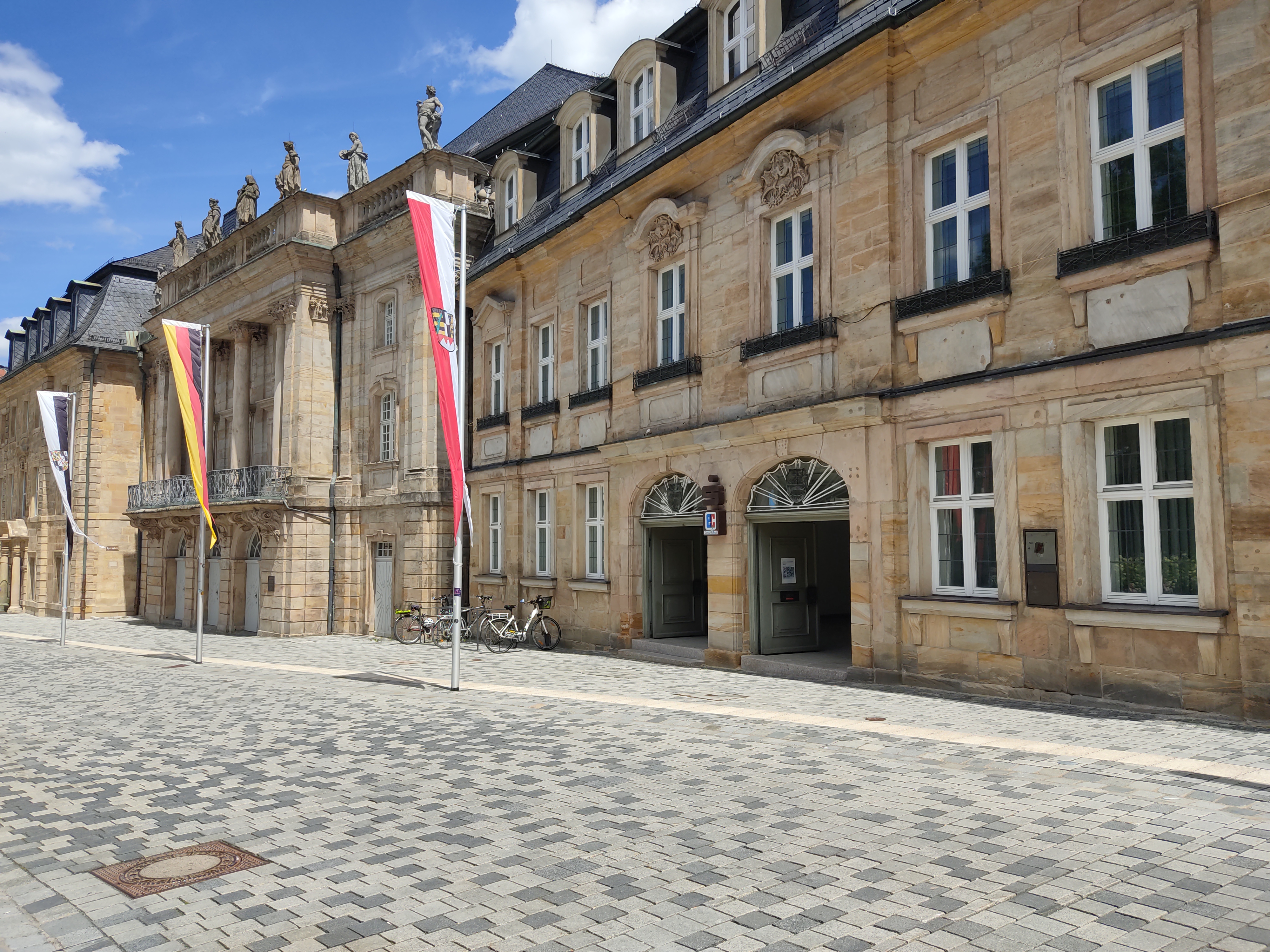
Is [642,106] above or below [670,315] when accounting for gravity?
above

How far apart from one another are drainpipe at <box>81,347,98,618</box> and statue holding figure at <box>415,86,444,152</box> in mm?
20995

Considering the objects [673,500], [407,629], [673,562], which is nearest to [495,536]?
[407,629]

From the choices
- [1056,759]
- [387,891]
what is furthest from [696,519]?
[387,891]

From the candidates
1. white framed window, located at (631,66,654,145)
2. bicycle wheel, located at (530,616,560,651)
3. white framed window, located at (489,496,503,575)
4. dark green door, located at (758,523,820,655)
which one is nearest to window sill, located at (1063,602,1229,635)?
dark green door, located at (758,523,820,655)

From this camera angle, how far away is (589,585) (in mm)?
19562

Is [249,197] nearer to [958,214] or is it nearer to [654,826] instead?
[958,214]

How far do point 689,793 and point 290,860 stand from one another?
2853 millimetres

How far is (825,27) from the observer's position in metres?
14.7

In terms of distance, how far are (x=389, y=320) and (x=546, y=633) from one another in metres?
11.7

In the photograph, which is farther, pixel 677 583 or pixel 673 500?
pixel 677 583

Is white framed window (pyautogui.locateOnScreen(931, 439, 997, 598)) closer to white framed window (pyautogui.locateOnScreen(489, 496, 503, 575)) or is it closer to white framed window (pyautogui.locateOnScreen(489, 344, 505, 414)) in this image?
white framed window (pyautogui.locateOnScreen(489, 496, 503, 575))

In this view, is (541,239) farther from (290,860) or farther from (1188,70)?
(290,860)

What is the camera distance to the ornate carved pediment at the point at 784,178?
14.7 metres

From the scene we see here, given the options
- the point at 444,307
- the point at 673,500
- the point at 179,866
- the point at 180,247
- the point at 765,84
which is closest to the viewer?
the point at 179,866
